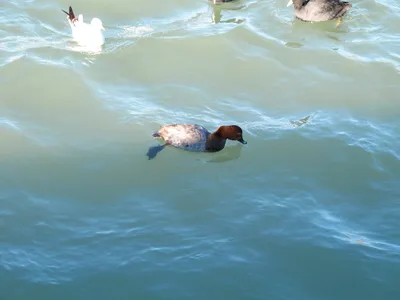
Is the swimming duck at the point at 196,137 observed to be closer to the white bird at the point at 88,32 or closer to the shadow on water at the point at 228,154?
the shadow on water at the point at 228,154

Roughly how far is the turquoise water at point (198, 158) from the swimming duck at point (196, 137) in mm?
168

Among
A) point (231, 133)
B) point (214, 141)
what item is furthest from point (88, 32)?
point (231, 133)

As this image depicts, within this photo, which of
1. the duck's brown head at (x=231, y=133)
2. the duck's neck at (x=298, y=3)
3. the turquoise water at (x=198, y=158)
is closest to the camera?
the turquoise water at (x=198, y=158)

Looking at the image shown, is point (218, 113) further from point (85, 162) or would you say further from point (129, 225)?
point (129, 225)

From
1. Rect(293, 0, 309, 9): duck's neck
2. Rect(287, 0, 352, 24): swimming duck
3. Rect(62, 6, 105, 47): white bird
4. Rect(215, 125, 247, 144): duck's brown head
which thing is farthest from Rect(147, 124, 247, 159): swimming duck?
Rect(293, 0, 309, 9): duck's neck

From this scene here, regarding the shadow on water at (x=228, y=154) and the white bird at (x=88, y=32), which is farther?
the white bird at (x=88, y=32)

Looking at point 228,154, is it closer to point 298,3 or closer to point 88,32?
point 88,32

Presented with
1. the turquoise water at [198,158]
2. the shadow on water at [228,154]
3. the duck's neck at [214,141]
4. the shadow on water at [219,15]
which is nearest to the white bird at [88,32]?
the turquoise water at [198,158]

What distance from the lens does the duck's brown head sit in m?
9.95

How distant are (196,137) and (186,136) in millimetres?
166

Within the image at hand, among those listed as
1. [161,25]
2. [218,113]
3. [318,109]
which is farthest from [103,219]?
[161,25]

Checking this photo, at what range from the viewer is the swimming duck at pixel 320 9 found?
49.9 ft

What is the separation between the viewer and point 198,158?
10.1 m

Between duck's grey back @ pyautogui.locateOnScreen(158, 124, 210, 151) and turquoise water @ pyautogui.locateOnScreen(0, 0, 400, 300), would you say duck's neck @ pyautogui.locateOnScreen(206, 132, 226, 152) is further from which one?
turquoise water @ pyautogui.locateOnScreen(0, 0, 400, 300)
